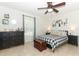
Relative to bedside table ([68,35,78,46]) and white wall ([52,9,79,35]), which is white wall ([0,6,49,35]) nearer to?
white wall ([52,9,79,35])

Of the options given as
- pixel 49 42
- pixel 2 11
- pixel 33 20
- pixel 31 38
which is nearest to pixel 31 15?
pixel 33 20

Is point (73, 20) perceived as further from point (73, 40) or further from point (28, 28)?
point (28, 28)

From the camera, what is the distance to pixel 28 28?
5.41m

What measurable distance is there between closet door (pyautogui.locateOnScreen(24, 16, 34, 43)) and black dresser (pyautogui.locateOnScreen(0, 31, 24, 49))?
0.87 metres

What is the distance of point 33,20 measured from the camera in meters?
5.77

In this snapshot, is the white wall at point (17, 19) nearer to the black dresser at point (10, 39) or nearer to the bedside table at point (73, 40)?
the black dresser at point (10, 39)

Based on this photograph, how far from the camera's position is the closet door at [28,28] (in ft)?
17.0

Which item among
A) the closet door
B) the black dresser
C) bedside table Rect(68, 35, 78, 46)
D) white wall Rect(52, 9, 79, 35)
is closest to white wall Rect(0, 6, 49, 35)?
the closet door

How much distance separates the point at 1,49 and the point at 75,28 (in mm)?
4630

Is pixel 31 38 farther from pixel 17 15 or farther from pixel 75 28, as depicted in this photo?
pixel 75 28

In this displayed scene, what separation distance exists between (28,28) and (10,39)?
1823 mm

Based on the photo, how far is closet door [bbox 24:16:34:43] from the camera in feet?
17.0

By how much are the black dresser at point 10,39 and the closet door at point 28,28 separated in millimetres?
865

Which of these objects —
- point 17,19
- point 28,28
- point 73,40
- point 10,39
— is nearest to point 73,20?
point 73,40
